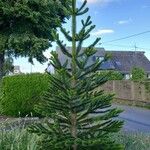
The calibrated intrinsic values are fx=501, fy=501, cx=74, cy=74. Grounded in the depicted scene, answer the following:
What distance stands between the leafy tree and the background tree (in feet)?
84.7

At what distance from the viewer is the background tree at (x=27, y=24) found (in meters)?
31.0

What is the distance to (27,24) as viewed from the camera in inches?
1268

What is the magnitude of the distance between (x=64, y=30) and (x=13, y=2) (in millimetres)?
27367

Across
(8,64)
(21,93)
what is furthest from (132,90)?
(21,93)

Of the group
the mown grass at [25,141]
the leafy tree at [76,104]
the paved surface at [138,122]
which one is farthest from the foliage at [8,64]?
the leafy tree at [76,104]

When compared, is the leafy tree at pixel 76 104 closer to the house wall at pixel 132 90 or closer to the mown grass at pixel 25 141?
the mown grass at pixel 25 141

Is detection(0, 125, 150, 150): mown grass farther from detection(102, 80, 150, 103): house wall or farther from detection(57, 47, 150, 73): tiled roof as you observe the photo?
detection(57, 47, 150, 73): tiled roof

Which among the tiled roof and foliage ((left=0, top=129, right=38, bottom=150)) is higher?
the tiled roof

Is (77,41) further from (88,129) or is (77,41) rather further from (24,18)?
(24,18)

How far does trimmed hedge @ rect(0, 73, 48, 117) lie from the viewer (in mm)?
20031

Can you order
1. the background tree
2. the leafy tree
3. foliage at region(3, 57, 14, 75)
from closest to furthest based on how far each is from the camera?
the leafy tree
the background tree
foliage at region(3, 57, 14, 75)

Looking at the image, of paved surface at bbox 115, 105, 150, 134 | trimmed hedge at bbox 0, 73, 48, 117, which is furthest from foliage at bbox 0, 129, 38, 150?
trimmed hedge at bbox 0, 73, 48, 117

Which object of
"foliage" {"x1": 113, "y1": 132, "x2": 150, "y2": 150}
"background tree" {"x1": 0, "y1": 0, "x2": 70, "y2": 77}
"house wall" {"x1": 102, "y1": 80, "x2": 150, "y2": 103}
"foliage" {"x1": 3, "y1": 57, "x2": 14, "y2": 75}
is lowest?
"foliage" {"x1": 113, "y1": 132, "x2": 150, "y2": 150}

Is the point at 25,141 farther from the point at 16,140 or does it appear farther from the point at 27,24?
the point at 27,24
